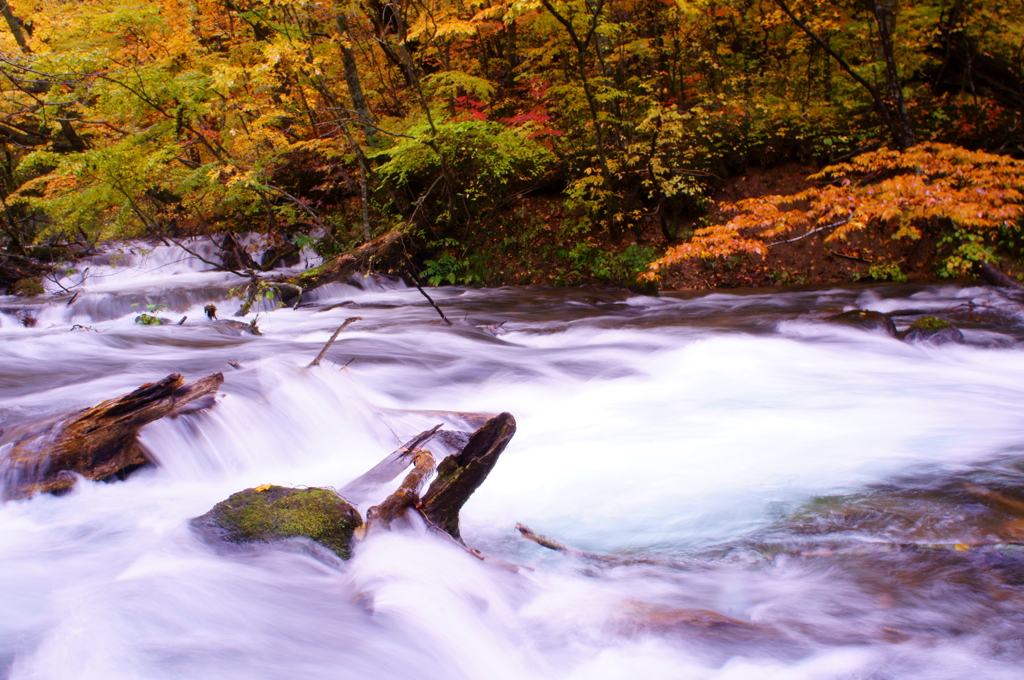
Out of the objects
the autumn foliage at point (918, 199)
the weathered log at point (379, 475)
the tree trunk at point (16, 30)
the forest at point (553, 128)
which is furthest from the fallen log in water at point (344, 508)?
the tree trunk at point (16, 30)

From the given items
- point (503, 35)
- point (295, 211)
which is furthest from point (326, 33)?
point (503, 35)

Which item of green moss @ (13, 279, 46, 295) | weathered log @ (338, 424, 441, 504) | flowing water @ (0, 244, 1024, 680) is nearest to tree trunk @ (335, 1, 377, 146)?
flowing water @ (0, 244, 1024, 680)

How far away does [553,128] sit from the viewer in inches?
457

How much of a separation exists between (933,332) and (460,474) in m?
6.22

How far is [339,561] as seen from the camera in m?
2.70

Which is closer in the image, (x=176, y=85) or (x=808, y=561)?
(x=808, y=561)

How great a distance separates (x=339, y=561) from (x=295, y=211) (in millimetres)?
12785

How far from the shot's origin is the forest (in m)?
10.1

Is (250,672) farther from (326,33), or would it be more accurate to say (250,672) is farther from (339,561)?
(326,33)

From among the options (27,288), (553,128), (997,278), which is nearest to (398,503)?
(997,278)

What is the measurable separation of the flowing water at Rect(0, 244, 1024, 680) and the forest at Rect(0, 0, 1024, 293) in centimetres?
412

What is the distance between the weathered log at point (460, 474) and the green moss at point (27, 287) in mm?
12607

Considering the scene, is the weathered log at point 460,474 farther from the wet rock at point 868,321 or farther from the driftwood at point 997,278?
the driftwood at point 997,278

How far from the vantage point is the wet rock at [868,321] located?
6.96 metres
